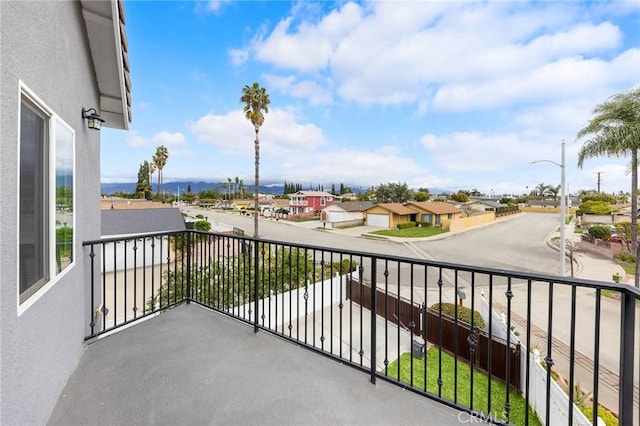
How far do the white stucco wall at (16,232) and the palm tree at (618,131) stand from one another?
14.2 metres

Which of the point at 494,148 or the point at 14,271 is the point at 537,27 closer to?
the point at 14,271

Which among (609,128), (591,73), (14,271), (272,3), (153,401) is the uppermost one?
(272,3)

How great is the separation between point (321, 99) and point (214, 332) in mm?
16098

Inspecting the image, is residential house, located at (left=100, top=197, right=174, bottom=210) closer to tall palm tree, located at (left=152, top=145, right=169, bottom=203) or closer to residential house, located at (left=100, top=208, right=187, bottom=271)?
residential house, located at (left=100, top=208, right=187, bottom=271)

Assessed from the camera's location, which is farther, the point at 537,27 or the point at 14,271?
the point at 537,27

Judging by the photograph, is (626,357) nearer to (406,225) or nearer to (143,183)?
(406,225)

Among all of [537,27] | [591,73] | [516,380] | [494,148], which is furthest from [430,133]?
[516,380]

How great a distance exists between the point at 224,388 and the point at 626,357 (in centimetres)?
218

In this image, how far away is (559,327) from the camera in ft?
24.6

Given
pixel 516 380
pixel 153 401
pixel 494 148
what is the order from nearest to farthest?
1. pixel 153 401
2. pixel 516 380
3. pixel 494 148

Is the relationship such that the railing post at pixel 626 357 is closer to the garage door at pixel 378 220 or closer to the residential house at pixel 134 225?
the residential house at pixel 134 225

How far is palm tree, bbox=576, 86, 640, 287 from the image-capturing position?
9.53m

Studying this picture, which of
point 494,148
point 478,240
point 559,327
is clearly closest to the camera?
point 559,327

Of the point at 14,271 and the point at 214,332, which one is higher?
the point at 14,271
